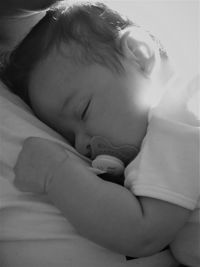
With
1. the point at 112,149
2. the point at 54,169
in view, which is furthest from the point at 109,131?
the point at 54,169

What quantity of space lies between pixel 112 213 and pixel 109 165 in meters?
0.15

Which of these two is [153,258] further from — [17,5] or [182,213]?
[17,5]

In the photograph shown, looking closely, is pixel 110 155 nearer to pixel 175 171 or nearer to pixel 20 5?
pixel 175 171

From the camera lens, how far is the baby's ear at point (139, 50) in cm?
95

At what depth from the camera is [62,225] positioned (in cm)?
76

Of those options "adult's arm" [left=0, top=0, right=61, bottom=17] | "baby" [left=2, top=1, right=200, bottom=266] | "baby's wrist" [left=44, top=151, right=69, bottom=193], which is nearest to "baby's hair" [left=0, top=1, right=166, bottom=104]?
"baby" [left=2, top=1, right=200, bottom=266]

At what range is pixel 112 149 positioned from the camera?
896 millimetres

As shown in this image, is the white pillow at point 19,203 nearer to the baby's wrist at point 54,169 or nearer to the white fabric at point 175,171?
the baby's wrist at point 54,169

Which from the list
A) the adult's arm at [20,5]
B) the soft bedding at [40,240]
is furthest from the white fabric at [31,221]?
the adult's arm at [20,5]

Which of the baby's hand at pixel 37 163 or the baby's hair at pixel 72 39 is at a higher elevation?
the baby's hair at pixel 72 39

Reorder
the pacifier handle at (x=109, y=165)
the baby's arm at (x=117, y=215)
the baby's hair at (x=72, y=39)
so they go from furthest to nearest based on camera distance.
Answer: the baby's hair at (x=72, y=39) → the pacifier handle at (x=109, y=165) → the baby's arm at (x=117, y=215)

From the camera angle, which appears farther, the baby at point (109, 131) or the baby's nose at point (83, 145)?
the baby's nose at point (83, 145)

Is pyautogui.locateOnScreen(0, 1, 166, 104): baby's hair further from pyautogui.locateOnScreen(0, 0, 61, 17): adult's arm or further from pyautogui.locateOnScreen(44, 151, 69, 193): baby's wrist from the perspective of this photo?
pyautogui.locateOnScreen(44, 151, 69, 193): baby's wrist

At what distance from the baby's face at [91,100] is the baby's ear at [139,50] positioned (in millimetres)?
22
